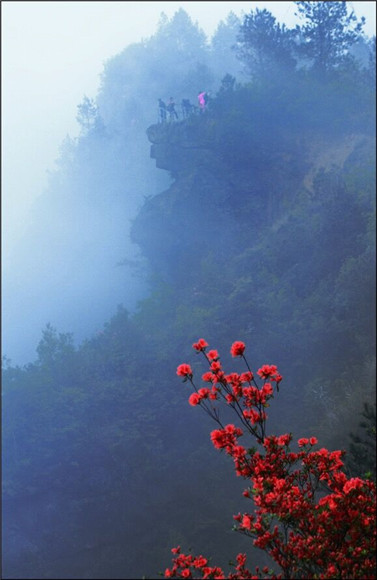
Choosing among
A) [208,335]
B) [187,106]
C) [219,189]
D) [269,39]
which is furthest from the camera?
[187,106]

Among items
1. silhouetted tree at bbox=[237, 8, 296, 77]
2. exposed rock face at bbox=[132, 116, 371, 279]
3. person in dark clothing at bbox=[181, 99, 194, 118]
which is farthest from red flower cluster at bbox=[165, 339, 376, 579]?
silhouetted tree at bbox=[237, 8, 296, 77]

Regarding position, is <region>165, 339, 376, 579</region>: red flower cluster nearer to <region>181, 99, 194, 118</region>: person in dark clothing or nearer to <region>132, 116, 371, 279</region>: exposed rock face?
<region>132, 116, 371, 279</region>: exposed rock face

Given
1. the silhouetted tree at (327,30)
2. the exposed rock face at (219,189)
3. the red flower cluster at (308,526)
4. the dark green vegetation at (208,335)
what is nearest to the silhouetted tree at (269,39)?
the dark green vegetation at (208,335)

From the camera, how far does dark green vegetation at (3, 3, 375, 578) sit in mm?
21938

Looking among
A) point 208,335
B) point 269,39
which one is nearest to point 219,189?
point 269,39

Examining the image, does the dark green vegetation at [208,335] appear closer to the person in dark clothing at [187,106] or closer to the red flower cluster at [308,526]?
the person in dark clothing at [187,106]

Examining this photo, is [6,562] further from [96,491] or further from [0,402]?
[0,402]

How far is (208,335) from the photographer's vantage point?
27719mm

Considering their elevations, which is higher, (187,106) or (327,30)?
(187,106)

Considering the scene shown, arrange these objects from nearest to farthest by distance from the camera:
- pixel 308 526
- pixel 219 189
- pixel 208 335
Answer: pixel 308 526, pixel 208 335, pixel 219 189

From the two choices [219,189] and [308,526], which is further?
[219,189]

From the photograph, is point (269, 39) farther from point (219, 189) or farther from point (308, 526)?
point (308, 526)

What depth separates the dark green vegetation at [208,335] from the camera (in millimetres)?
21938

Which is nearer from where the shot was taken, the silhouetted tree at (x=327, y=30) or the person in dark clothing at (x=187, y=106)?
the silhouetted tree at (x=327, y=30)
